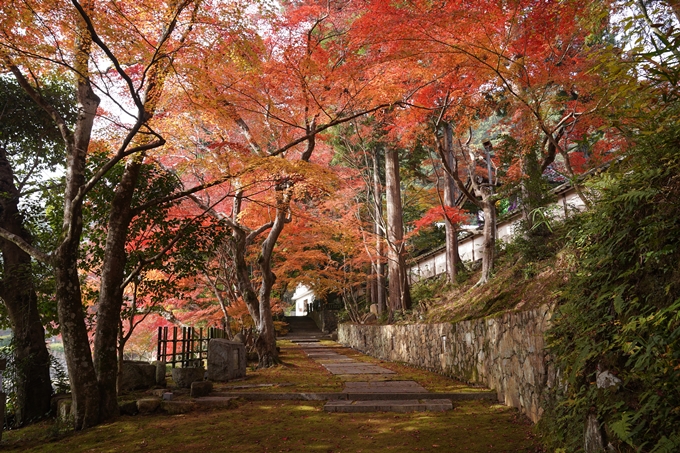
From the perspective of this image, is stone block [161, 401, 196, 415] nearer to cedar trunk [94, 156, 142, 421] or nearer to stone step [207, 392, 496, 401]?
cedar trunk [94, 156, 142, 421]

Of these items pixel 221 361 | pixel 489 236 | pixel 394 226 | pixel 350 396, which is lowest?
pixel 350 396

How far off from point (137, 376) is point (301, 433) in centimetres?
564

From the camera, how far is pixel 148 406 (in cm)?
764

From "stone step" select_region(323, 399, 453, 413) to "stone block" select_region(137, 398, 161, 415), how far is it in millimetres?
2885

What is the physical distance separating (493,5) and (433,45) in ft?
3.89

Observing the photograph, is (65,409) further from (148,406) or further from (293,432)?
(293,432)

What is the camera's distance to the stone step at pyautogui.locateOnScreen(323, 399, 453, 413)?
702cm

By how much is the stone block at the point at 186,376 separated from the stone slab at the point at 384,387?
126 inches

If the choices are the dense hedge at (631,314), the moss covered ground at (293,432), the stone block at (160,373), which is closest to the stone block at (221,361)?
the stone block at (160,373)

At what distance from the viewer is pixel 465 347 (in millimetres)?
9258

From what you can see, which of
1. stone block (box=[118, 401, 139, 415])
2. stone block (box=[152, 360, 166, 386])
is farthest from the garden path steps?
stone block (box=[152, 360, 166, 386])

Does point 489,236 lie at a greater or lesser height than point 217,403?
greater

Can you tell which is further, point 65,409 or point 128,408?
point 65,409

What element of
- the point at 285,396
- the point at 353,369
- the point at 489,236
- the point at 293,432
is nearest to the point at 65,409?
the point at 285,396
